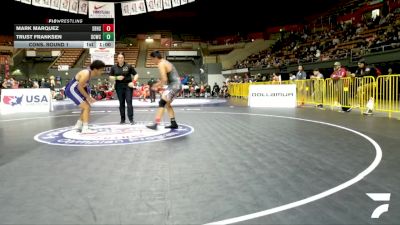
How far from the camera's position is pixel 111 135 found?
6.41m

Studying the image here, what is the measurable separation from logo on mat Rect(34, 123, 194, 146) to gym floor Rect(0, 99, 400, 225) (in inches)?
1.3

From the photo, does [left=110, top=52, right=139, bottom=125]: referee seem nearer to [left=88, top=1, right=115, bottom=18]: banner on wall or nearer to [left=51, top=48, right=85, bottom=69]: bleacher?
[left=88, top=1, right=115, bottom=18]: banner on wall

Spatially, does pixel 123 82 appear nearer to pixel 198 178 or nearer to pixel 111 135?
pixel 111 135

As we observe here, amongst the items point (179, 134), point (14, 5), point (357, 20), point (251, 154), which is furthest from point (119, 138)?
point (14, 5)

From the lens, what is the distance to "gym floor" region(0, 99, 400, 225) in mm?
2584

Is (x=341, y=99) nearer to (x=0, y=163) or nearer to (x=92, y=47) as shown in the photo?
(x=92, y=47)

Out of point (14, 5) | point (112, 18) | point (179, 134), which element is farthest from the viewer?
point (14, 5)

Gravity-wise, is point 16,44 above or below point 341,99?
above

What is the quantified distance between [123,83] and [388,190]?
249 inches

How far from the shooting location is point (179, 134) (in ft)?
21.5

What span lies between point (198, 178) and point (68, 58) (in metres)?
39.8

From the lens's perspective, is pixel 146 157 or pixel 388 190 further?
pixel 146 157
